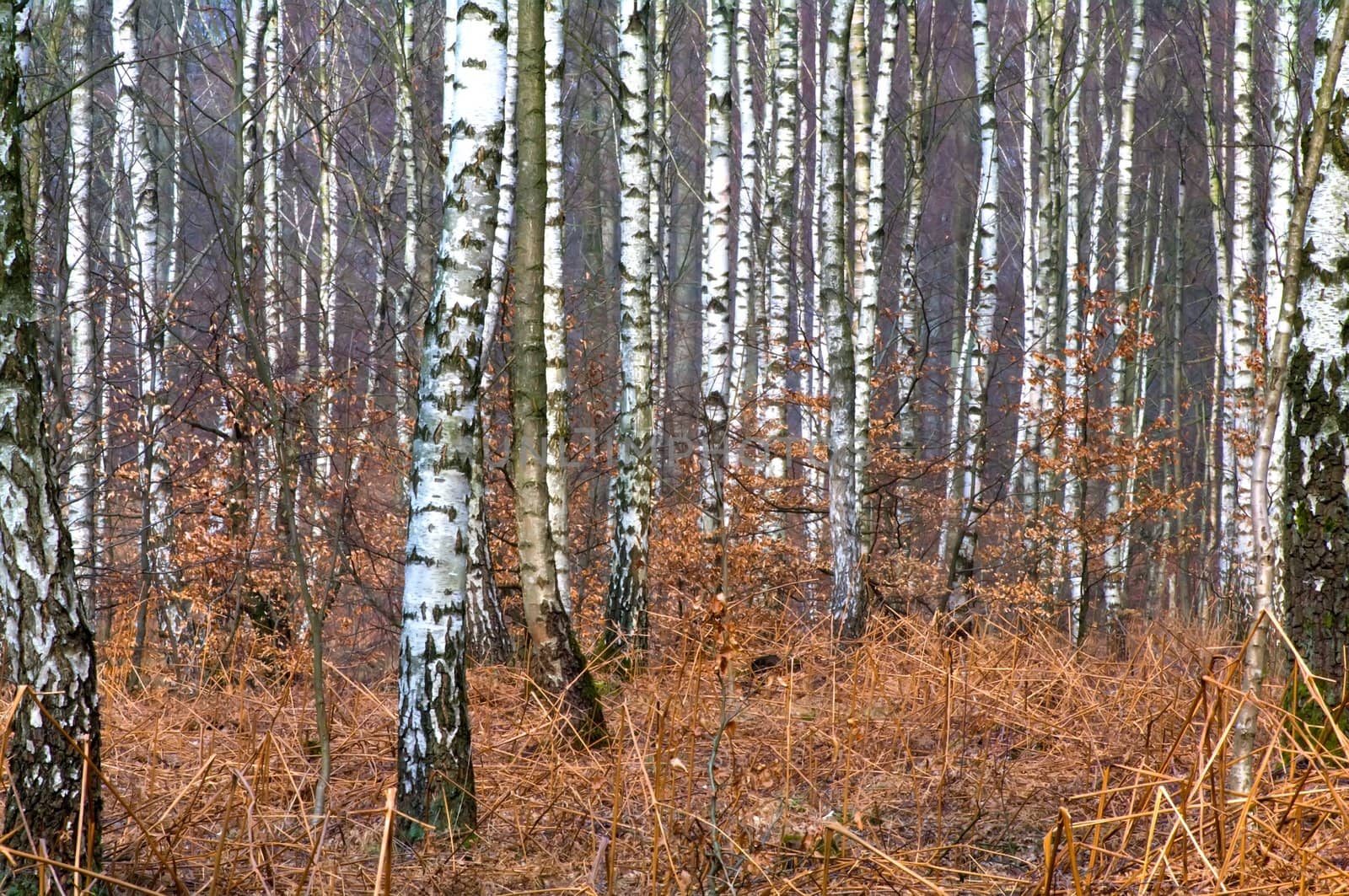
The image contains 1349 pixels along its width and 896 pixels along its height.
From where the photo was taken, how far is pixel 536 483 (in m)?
5.23

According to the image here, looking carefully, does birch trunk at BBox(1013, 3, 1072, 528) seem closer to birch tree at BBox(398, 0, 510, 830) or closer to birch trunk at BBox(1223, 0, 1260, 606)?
birch trunk at BBox(1223, 0, 1260, 606)

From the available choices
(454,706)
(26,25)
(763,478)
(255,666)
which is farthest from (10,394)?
(763,478)

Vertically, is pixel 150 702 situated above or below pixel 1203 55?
below

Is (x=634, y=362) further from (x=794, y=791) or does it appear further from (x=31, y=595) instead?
(x=31, y=595)

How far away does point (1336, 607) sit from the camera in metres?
4.19

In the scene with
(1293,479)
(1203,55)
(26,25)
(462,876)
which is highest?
(1203,55)

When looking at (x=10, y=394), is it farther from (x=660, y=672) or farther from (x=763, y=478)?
(x=763, y=478)

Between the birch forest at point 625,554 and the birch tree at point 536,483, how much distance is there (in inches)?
0.9

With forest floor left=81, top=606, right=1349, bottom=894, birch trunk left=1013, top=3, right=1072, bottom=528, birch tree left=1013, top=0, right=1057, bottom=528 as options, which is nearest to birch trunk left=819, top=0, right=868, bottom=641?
forest floor left=81, top=606, right=1349, bottom=894

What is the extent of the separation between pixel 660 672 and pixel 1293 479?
3.95 meters

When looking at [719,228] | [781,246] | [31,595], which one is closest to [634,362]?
[719,228]

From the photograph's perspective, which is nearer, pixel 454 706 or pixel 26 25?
pixel 26 25

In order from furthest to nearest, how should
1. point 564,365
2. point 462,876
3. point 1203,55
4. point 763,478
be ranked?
point 1203,55
point 763,478
point 564,365
point 462,876

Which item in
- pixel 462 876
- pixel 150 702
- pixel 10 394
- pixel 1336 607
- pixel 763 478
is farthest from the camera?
pixel 763 478
